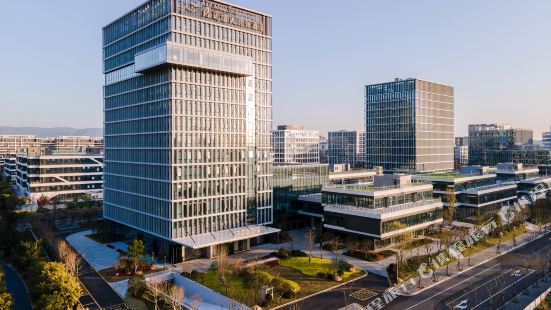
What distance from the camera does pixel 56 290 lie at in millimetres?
41156

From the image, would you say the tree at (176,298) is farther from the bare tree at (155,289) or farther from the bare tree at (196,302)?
the bare tree at (155,289)

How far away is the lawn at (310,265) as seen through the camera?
5676cm

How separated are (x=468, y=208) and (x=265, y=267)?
56491mm

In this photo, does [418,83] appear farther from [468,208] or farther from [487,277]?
[487,277]

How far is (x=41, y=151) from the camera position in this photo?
12638cm

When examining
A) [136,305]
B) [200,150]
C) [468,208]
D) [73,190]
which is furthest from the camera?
[73,190]

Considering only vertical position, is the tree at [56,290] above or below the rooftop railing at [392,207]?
below

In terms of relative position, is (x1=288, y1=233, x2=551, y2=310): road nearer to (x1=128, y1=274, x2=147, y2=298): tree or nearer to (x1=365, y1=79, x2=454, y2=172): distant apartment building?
(x1=128, y1=274, x2=147, y2=298): tree

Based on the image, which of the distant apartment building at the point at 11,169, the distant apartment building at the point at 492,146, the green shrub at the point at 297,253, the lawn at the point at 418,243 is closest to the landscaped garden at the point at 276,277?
the green shrub at the point at 297,253

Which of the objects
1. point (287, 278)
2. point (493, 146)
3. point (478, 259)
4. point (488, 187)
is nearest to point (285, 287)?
point (287, 278)

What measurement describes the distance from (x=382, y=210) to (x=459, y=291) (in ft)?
62.3

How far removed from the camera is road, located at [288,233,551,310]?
46000 mm

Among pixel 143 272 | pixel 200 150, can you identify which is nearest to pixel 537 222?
pixel 200 150

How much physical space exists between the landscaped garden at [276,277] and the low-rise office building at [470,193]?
43649 mm
